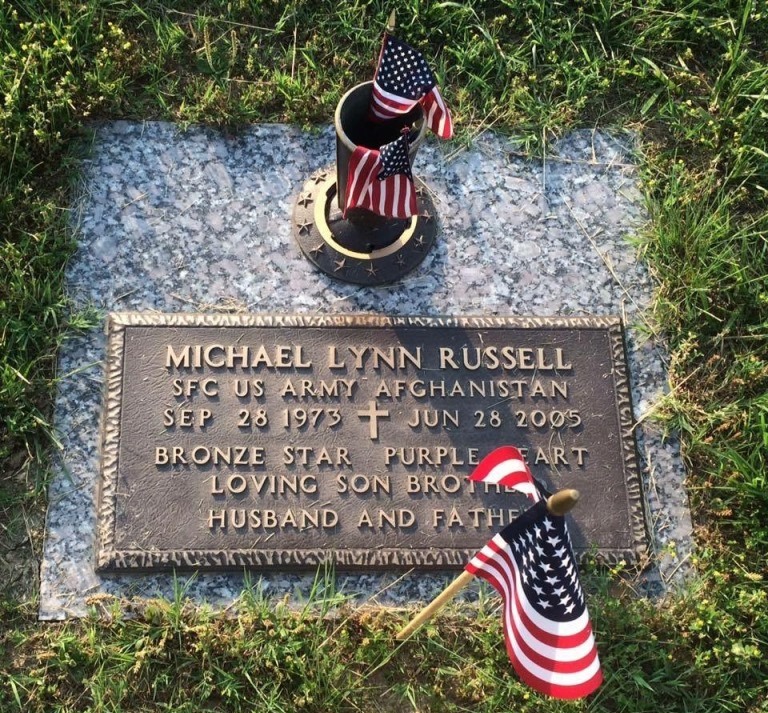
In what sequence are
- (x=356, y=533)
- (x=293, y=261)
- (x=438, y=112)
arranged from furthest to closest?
1. (x=293, y=261)
2. (x=356, y=533)
3. (x=438, y=112)

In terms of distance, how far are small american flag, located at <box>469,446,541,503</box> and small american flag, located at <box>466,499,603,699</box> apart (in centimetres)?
12

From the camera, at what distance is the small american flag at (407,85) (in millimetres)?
2734

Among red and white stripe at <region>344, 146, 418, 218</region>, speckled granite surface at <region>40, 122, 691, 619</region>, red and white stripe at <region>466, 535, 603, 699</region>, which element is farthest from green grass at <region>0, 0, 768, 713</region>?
red and white stripe at <region>344, 146, 418, 218</region>

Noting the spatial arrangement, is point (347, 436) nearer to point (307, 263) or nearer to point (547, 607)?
point (307, 263)

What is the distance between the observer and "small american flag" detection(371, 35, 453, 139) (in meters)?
2.73

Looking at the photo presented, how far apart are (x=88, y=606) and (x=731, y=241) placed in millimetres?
2888

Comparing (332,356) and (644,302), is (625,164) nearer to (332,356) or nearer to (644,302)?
(644,302)

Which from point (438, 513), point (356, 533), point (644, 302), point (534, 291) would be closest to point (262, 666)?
point (356, 533)

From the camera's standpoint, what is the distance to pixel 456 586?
258 cm

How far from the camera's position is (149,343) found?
3.14 m

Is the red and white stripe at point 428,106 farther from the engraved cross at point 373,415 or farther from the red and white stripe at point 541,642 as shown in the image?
the red and white stripe at point 541,642

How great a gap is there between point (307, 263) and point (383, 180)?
0.62 metres

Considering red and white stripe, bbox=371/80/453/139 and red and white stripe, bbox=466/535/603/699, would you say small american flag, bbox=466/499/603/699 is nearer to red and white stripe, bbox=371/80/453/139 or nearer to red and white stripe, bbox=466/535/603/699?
red and white stripe, bbox=466/535/603/699

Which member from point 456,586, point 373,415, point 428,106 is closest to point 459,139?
point 428,106
